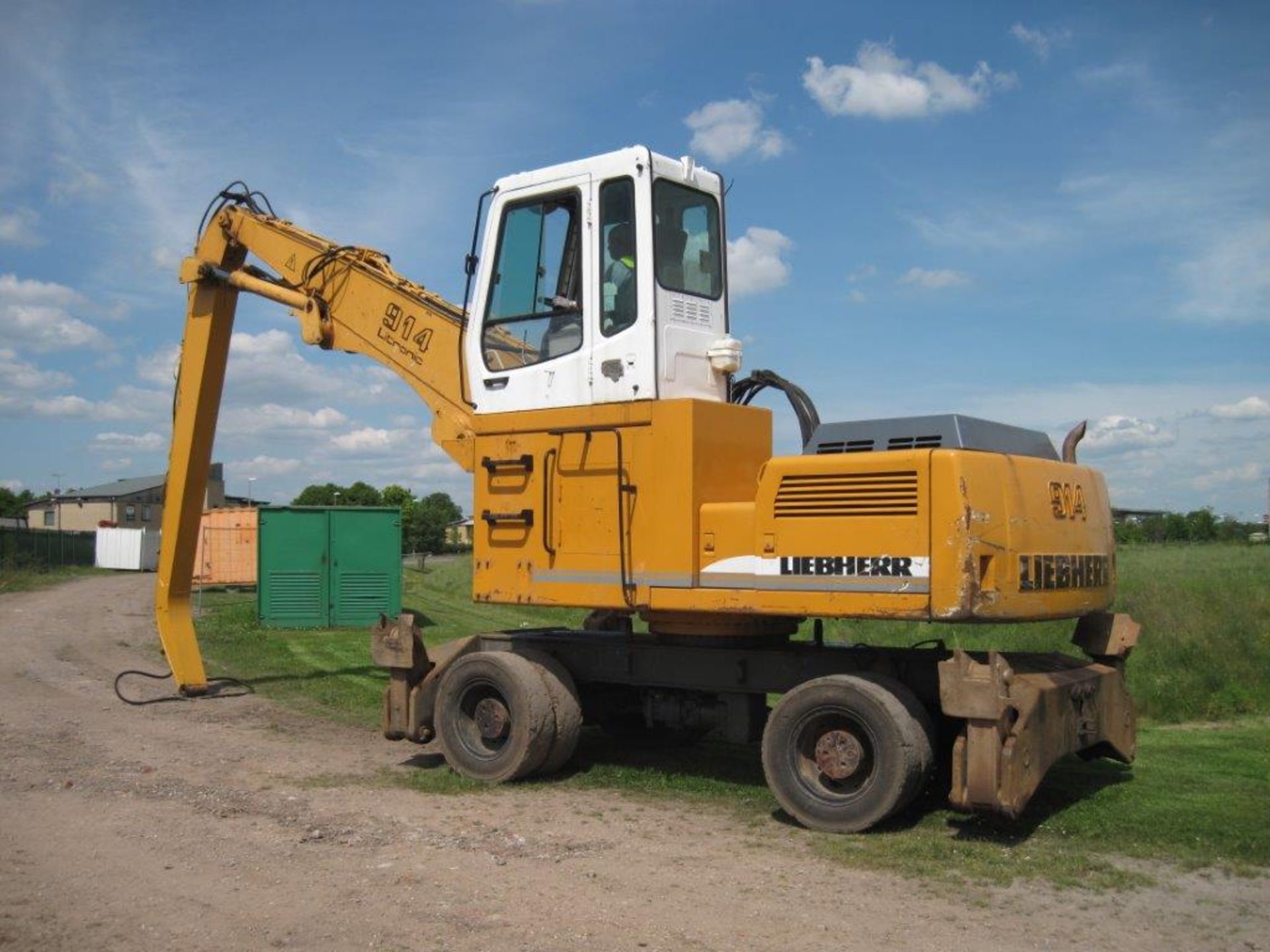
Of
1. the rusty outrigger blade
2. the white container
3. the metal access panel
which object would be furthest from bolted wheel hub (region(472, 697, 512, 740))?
the white container

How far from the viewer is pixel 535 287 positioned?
916cm

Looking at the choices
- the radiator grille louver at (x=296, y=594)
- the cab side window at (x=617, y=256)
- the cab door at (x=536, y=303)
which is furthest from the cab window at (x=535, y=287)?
the radiator grille louver at (x=296, y=594)

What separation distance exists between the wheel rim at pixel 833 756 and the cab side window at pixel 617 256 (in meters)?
2.96

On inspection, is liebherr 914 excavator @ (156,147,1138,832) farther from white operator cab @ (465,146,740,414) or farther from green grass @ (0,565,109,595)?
green grass @ (0,565,109,595)

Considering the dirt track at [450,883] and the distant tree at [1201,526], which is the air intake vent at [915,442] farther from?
the distant tree at [1201,526]

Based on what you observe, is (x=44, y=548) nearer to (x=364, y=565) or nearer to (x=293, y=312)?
(x=364, y=565)

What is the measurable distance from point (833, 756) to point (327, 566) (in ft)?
52.7

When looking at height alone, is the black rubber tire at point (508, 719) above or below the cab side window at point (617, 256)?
below

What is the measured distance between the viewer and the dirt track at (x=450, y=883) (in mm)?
5621

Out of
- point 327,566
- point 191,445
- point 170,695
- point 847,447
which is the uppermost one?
point 191,445

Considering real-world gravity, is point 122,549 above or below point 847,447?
Result: below

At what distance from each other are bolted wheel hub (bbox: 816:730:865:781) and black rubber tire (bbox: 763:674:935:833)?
32mm

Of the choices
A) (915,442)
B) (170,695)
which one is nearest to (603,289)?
(915,442)

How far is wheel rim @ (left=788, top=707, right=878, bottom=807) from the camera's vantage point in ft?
24.9
